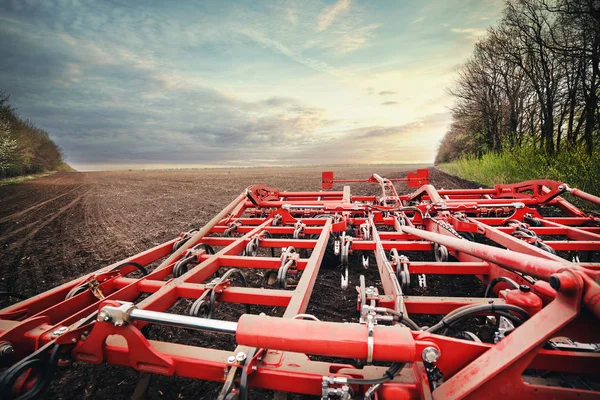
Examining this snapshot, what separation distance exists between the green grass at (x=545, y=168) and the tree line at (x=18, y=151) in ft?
134

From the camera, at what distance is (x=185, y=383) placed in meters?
2.32

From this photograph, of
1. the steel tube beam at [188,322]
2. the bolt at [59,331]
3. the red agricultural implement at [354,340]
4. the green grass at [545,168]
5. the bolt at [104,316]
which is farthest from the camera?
the green grass at [545,168]

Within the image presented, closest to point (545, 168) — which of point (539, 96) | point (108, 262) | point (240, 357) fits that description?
point (539, 96)

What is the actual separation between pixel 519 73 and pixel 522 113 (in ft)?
8.61

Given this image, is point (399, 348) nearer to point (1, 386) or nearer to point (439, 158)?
point (1, 386)

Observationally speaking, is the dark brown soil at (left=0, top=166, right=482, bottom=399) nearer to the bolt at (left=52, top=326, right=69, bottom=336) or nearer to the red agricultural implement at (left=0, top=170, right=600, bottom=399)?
the red agricultural implement at (left=0, top=170, right=600, bottom=399)

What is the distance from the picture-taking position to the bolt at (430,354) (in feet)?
3.79

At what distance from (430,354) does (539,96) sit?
19.5 meters

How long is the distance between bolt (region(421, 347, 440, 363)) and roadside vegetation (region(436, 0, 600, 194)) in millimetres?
10205

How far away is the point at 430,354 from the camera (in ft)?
3.83

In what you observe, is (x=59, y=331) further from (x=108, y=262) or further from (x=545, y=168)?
(x=545, y=168)

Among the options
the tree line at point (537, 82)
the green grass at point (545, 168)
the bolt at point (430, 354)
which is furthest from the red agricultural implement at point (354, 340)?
the tree line at point (537, 82)

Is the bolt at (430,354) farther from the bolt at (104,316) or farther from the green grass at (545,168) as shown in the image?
the green grass at (545,168)

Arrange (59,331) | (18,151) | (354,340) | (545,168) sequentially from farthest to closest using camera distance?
(18,151)
(545,168)
(59,331)
(354,340)
